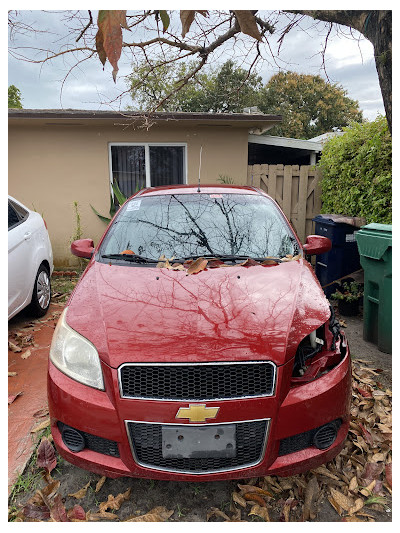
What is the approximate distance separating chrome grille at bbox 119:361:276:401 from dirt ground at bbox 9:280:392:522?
0.73 m

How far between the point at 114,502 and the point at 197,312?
1.13m

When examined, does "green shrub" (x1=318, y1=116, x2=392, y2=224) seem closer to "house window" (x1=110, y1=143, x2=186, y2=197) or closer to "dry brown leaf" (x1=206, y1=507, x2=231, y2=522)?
"house window" (x1=110, y1=143, x2=186, y2=197)

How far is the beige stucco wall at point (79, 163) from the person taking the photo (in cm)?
716

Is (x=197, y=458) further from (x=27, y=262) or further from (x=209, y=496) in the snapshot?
(x=27, y=262)

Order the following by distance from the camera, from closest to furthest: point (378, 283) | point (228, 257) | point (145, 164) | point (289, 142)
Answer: point (228, 257) → point (378, 283) → point (145, 164) → point (289, 142)

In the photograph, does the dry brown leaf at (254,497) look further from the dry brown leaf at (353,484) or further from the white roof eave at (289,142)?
the white roof eave at (289,142)

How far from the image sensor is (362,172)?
5.16 meters

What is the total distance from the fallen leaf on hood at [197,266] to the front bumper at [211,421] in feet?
2.83

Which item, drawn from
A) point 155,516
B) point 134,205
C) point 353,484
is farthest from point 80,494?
point 134,205

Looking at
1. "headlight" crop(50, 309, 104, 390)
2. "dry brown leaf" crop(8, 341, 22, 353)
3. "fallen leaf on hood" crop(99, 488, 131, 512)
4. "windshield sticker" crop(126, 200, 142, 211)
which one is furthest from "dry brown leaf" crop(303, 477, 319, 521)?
"dry brown leaf" crop(8, 341, 22, 353)

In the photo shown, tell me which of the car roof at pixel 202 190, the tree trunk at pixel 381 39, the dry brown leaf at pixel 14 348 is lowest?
the dry brown leaf at pixel 14 348

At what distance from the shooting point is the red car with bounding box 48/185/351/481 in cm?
172

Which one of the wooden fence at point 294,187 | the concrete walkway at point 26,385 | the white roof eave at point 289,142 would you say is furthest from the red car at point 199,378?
the white roof eave at point 289,142

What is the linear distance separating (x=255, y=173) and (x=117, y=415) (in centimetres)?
631
